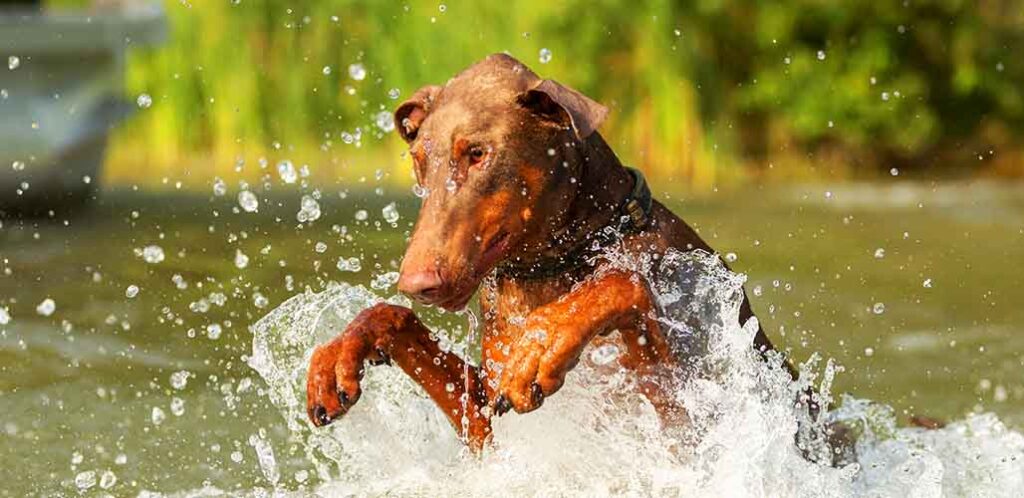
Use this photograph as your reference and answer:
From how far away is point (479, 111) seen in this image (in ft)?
12.1

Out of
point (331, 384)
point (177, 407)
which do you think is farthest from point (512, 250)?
point (177, 407)

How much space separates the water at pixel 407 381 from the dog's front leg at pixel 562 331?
0.39 meters

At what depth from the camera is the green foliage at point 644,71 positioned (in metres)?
12.3

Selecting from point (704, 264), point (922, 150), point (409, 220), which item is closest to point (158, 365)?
point (704, 264)

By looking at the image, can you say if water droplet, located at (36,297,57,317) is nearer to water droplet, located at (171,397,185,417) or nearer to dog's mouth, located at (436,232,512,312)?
water droplet, located at (171,397,185,417)

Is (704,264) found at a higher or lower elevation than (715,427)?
higher

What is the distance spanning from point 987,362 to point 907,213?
4678 mm

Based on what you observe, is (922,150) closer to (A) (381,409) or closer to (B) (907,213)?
(B) (907,213)

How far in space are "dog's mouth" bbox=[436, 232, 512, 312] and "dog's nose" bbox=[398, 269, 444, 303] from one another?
4 cm

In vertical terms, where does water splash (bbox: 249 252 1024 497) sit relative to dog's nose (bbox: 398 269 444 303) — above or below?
above

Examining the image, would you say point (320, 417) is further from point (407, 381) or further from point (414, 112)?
point (407, 381)

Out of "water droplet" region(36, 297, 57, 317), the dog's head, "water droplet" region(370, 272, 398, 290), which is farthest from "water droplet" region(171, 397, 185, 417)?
the dog's head

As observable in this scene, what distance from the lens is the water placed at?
162 inches

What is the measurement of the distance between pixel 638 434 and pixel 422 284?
2.95 ft
